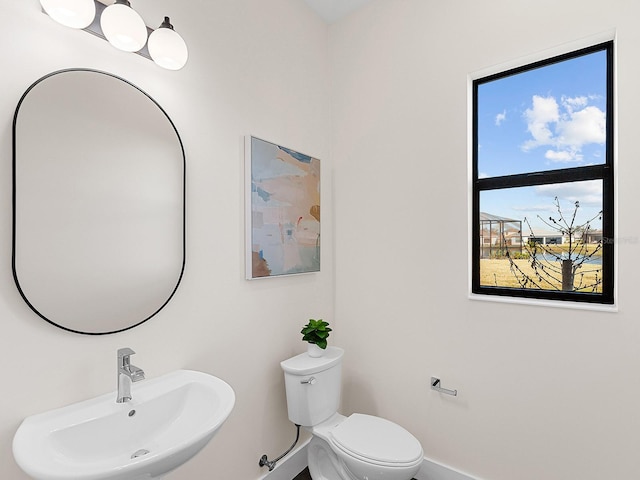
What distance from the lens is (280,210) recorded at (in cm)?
192

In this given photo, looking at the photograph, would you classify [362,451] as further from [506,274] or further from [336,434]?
[506,274]

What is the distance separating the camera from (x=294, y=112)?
6.77ft

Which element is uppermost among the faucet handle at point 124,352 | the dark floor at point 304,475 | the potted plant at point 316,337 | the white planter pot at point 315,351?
the faucet handle at point 124,352

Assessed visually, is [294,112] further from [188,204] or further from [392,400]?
[392,400]

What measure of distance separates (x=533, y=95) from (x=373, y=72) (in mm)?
895

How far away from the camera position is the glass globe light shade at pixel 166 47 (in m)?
1.28

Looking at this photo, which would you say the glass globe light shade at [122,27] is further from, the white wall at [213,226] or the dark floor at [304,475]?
the dark floor at [304,475]

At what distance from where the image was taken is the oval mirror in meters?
1.08

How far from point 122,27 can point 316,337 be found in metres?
1.58

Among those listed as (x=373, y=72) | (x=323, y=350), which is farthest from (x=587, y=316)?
(x=373, y=72)

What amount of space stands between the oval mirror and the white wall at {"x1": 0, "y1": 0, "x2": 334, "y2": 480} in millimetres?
43

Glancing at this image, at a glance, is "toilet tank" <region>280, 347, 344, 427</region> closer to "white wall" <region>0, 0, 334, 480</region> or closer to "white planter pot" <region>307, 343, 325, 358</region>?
"white planter pot" <region>307, 343, 325, 358</region>

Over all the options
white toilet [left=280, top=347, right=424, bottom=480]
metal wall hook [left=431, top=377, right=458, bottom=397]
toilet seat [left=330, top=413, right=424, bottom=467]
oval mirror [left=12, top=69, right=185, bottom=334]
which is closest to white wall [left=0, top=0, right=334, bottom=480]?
oval mirror [left=12, top=69, right=185, bottom=334]

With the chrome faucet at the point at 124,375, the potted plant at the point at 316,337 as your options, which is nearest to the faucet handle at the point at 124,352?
the chrome faucet at the point at 124,375
